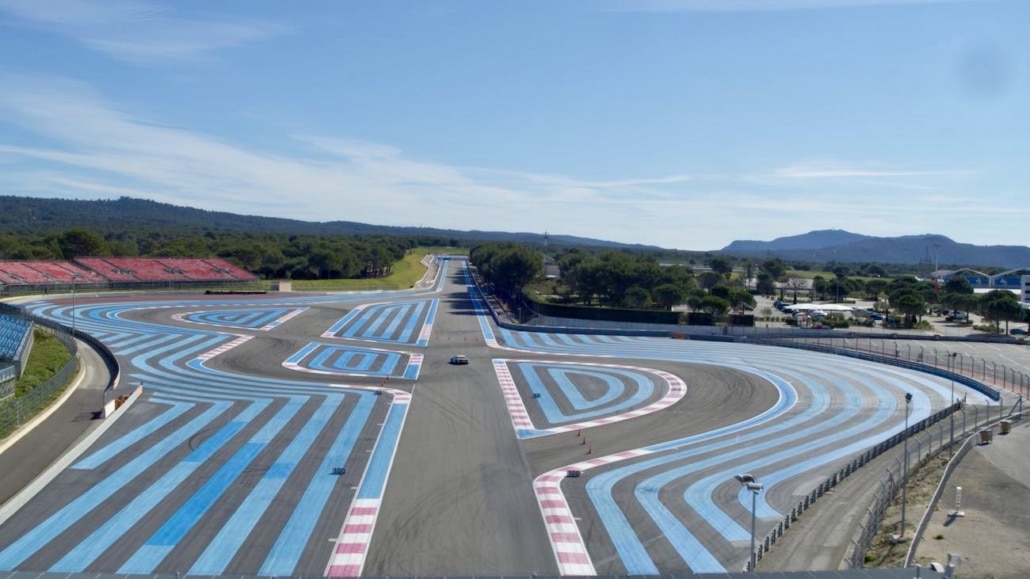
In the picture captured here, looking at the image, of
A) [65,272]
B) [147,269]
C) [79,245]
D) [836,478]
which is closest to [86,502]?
[836,478]

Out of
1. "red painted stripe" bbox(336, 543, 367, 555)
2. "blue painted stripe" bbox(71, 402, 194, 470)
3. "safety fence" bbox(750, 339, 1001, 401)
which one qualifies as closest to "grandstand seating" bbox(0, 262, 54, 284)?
"blue painted stripe" bbox(71, 402, 194, 470)

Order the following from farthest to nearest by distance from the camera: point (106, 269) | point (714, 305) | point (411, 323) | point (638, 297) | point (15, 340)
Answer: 1. point (106, 269)
2. point (638, 297)
3. point (411, 323)
4. point (714, 305)
5. point (15, 340)

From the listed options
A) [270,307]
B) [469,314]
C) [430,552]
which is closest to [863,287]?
[469,314]

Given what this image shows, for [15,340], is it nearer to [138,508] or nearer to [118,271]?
[138,508]

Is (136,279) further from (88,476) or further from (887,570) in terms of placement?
(887,570)

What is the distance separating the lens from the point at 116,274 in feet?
310

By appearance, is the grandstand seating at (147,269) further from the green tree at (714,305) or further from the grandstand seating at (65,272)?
the green tree at (714,305)

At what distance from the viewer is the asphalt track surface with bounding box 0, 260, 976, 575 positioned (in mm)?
19078

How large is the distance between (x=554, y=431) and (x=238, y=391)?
51.3 ft

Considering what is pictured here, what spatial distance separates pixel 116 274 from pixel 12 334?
54.9 metres

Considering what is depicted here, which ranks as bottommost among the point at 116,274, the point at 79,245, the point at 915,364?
the point at 915,364

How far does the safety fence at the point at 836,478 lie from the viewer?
19.4 metres

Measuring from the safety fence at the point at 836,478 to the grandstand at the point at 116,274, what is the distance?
7592 cm

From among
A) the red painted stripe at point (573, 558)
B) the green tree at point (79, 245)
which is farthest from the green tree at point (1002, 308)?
the green tree at point (79, 245)
